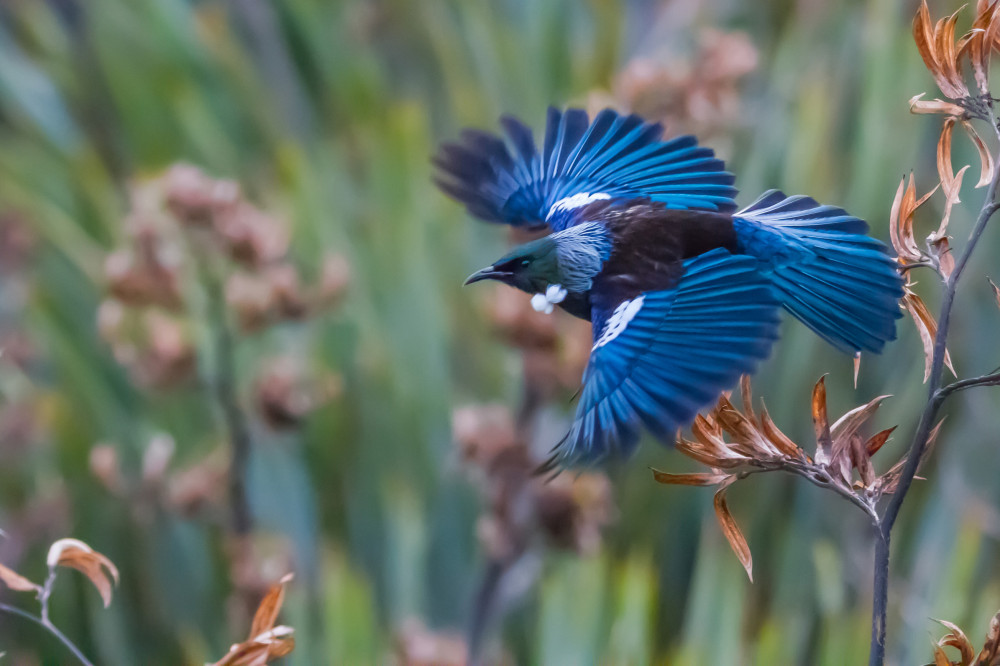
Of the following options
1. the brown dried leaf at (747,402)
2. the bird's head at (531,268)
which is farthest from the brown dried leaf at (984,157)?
the bird's head at (531,268)

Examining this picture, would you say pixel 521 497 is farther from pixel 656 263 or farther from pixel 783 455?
pixel 783 455

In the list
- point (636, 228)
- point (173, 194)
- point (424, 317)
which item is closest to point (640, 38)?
point (424, 317)

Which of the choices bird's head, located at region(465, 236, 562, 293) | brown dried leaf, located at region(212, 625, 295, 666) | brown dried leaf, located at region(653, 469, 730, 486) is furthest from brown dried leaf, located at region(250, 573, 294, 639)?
bird's head, located at region(465, 236, 562, 293)

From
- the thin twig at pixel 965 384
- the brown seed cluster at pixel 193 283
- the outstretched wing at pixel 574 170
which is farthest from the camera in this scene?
the brown seed cluster at pixel 193 283

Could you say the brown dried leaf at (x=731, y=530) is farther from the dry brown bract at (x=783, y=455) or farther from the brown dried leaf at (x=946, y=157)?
the brown dried leaf at (x=946, y=157)

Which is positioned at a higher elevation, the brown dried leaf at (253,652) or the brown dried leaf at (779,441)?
the brown dried leaf at (779,441)

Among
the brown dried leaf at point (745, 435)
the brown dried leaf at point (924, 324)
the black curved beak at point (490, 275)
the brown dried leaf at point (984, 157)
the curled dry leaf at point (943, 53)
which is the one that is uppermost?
the curled dry leaf at point (943, 53)

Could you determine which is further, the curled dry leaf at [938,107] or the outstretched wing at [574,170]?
the outstretched wing at [574,170]

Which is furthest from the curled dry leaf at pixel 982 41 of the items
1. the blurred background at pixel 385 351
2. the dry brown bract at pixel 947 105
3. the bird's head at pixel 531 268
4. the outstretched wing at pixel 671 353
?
the blurred background at pixel 385 351

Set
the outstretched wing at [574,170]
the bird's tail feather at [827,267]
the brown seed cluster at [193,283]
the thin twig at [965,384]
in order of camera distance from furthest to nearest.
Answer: the brown seed cluster at [193,283], the outstretched wing at [574,170], the bird's tail feather at [827,267], the thin twig at [965,384]

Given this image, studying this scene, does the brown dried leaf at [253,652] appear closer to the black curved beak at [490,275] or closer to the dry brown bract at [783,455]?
the dry brown bract at [783,455]
